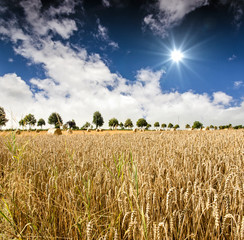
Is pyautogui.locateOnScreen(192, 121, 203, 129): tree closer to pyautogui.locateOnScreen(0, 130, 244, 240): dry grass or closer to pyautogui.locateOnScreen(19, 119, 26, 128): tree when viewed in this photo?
pyautogui.locateOnScreen(0, 130, 244, 240): dry grass

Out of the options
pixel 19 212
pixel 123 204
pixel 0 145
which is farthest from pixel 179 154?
pixel 0 145

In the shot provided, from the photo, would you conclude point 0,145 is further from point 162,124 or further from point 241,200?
point 162,124

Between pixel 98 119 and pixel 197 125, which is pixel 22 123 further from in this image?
pixel 197 125

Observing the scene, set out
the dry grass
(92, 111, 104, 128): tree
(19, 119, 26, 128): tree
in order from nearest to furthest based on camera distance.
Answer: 1. the dry grass
2. (19, 119, 26, 128): tree
3. (92, 111, 104, 128): tree

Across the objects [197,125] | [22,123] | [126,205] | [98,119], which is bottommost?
[126,205]

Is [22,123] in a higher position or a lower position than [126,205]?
higher

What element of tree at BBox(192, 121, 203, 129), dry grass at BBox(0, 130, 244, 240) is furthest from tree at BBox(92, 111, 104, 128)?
dry grass at BBox(0, 130, 244, 240)

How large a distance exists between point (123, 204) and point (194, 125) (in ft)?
259

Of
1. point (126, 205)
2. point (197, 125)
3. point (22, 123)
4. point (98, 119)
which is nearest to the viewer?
point (126, 205)

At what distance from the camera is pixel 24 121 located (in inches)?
131

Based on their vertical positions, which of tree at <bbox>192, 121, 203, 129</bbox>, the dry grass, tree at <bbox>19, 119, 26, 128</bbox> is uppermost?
tree at <bbox>192, 121, 203, 129</bbox>

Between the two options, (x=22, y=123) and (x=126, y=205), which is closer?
(x=126, y=205)

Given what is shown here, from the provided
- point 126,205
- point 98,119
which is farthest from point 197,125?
point 126,205

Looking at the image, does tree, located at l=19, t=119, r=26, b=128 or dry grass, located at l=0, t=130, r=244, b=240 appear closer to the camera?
dry grass, located at l=0, t=130, r=244, b=240
